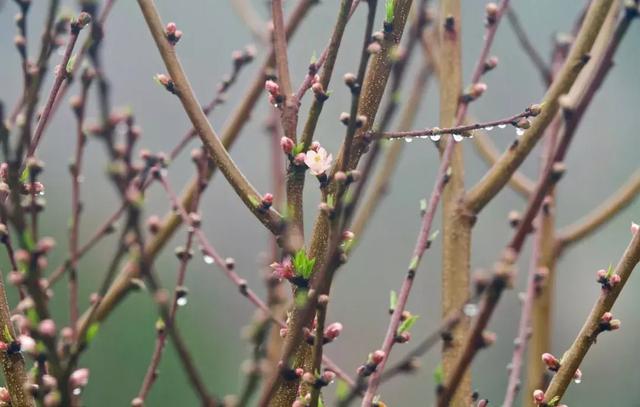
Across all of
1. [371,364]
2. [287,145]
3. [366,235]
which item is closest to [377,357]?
[371,364]

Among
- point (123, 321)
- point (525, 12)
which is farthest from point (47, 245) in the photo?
point (525, 12)

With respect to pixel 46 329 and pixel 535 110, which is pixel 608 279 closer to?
pixel 535 110

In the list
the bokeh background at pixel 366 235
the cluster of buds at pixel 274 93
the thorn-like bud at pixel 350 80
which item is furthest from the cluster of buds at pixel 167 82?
the bokeh background at pixel 366 235

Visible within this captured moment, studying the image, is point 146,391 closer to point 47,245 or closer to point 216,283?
point 47,245

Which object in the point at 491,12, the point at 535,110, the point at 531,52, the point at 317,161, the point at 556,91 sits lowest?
the point at 317,161

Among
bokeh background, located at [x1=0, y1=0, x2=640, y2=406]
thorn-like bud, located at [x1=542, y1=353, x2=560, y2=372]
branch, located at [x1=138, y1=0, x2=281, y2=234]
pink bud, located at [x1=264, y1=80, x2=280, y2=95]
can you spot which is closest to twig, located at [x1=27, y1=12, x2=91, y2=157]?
branch, located at [x1=138, y1=0, x2=281, y2=234]

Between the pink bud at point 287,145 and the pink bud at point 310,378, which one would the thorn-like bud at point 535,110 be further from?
the pink bud at point 310,378
